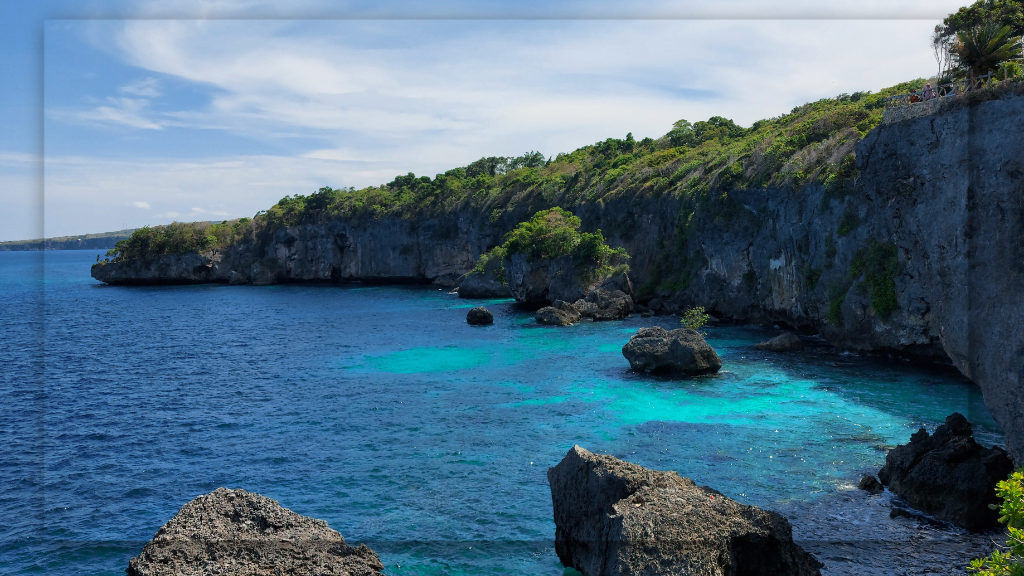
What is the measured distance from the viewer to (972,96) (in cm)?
2059

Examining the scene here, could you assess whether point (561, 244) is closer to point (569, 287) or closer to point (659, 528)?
point (569, 287)

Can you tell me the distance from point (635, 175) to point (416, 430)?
5055cm

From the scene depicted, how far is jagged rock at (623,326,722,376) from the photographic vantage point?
34094 millimetres

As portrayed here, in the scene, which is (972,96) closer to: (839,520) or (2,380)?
(839,520)

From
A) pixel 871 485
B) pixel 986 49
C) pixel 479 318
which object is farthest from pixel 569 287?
pixel 871 485

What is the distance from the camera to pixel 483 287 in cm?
7606

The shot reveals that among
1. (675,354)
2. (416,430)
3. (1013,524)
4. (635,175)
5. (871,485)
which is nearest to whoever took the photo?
(1013,524)

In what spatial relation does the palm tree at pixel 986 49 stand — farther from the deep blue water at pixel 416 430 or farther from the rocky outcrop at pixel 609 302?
the rocky outcrop at pixel 609 302

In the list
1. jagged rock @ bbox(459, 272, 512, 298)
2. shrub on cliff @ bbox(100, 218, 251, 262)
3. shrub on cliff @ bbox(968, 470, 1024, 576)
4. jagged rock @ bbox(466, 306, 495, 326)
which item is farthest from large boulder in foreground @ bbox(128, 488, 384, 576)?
shrub on cliff @ bbox(100, 218, 251, 262)

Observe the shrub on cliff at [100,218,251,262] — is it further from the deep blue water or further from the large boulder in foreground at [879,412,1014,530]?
the large boulder in foreground at [879,412,1014,530]

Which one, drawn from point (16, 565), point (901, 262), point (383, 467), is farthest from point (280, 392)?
point (901, 262)

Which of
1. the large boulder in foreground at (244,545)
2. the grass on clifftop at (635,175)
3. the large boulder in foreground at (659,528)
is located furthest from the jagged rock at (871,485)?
the grass on clifftop at (635,175)

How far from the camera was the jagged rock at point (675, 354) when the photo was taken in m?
34.1

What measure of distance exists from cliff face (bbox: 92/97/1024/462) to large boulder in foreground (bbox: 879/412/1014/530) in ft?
5.67
